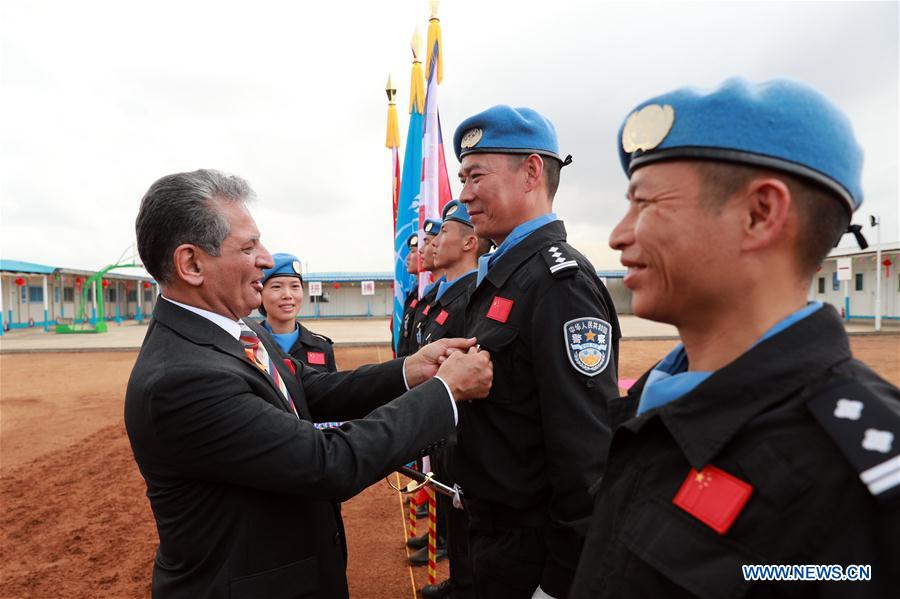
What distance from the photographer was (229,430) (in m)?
1.66

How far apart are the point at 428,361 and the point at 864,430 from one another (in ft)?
6.45

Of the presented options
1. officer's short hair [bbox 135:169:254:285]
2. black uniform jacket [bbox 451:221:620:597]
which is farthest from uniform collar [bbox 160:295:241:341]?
black uniform jacket [bbox 451:221:620:597]

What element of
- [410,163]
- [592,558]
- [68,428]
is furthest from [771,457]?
[68,428]

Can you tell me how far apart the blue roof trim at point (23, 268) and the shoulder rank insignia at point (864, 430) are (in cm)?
3375

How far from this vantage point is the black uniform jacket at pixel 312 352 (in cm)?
519

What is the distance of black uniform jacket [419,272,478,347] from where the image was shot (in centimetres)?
460

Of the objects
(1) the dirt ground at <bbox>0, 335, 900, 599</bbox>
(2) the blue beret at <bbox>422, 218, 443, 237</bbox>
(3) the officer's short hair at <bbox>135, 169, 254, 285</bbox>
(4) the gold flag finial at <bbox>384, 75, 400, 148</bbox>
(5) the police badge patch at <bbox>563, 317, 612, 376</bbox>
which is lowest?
(1) the dirt ground at <bbox>0, 335, 900, 599</bbox>

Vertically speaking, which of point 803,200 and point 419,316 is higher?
point 803,200

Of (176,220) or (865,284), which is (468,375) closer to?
(176,220)

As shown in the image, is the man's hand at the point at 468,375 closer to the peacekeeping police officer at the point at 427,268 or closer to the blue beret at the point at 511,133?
the blue beret at the point at 511,133

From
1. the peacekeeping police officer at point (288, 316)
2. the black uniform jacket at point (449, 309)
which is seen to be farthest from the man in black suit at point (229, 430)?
the peacekeeping police officer at point (288, 316)

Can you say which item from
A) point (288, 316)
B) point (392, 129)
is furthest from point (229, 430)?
point (392, 129)

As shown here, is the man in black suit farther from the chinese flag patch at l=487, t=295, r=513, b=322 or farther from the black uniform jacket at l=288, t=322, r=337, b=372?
the black uniform jacket at l=288, t=322, r=337, b=372

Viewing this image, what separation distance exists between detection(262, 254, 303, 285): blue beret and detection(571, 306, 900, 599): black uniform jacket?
477 cm
